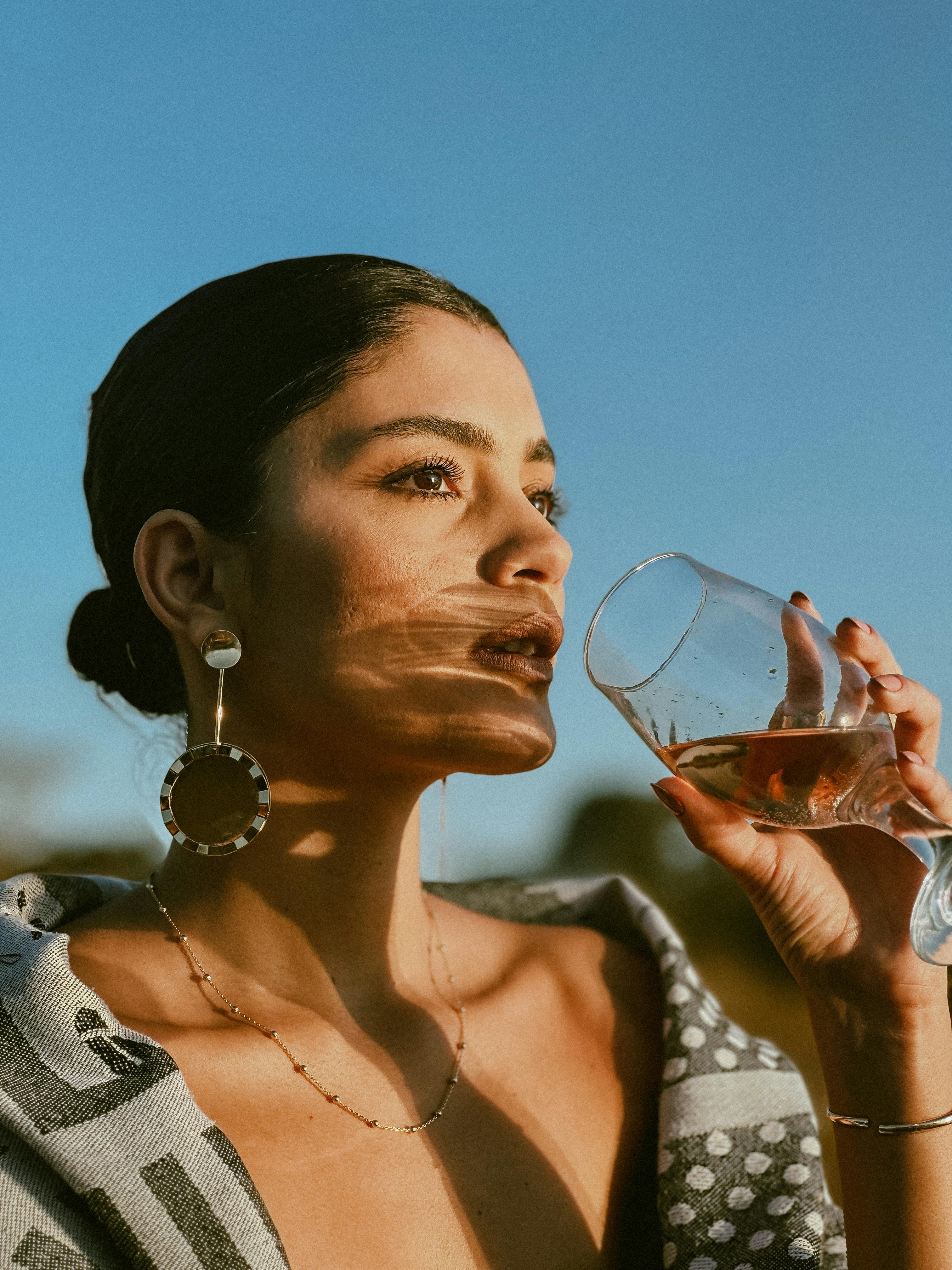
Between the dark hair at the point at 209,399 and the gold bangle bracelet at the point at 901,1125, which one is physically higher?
the dark hair at the point at 209,399

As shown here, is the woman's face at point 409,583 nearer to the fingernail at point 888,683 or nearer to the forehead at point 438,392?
the forehead at point 438,392

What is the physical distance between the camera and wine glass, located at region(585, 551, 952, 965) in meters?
1.58

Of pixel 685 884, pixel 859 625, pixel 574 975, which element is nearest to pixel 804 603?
pixel 859 625

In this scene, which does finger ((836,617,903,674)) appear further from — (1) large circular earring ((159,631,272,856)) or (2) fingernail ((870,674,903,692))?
(1) large circular earring ((159,631,272,856))

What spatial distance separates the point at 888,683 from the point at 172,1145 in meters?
1.31

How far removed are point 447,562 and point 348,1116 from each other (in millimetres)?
1059

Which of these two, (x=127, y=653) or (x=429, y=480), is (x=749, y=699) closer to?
(x=429, y=480)

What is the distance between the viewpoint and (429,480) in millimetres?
2133

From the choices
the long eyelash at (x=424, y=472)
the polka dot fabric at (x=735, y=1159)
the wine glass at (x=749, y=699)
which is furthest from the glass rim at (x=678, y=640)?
the polka dot fabric at (x=735, y=1159)

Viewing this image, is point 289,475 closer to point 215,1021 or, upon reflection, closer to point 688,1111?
point 215,1021

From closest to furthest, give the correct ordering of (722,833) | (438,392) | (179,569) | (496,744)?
(722,833)
(496,744)
(438,392)
(179,569)

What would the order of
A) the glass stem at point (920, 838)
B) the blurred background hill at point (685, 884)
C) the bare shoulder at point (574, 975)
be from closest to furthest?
1. the glass stem at point (920, 838)
2. the bare shoulder at point (574, 975)
3. the blurred background hill at point (685, 884)

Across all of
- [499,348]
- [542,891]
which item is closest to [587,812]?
[542,891]

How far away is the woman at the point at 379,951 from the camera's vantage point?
6.00 ft
